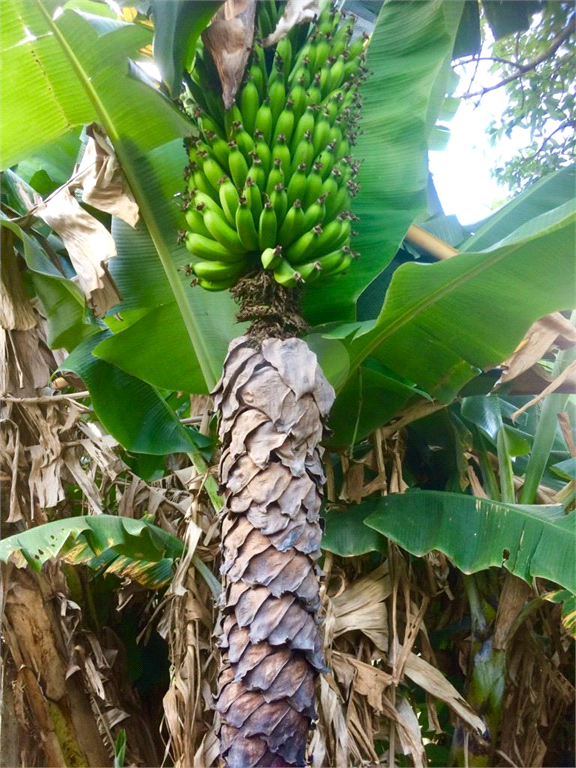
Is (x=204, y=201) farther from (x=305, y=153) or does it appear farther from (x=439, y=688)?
(x=439, y=688)

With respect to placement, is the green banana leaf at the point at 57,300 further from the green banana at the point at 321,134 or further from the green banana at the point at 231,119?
the green banana at the point at 321,134

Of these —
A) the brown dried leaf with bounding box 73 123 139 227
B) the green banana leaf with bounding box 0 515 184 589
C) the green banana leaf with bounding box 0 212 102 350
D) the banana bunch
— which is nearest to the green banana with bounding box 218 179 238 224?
the banana bunch

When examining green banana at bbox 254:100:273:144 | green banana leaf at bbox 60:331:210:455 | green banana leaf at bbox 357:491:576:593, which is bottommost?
green banana leaf at bbox 357:491:576:593

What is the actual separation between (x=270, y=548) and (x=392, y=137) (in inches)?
40.8

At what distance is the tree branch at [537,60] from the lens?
78.5 inches

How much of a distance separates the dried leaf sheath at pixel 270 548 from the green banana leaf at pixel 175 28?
53 centimetres

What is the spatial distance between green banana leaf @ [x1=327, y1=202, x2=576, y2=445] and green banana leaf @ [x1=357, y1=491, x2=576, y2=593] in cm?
24

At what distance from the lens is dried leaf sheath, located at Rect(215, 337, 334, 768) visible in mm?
963

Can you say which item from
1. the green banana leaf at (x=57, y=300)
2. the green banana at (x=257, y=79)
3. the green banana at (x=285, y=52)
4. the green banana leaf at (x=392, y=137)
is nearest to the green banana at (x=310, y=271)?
the green banana leaf at (x=392, y=137)

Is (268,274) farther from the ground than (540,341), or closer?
farther from the ground

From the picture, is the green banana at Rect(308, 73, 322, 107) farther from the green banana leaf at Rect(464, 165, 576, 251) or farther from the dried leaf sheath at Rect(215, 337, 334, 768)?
the green banana leaf at Rect(464, 165, 576, 251)

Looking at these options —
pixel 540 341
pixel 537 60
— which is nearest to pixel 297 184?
pixel 540 341

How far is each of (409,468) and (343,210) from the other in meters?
0.97

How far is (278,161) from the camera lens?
3.74ft
